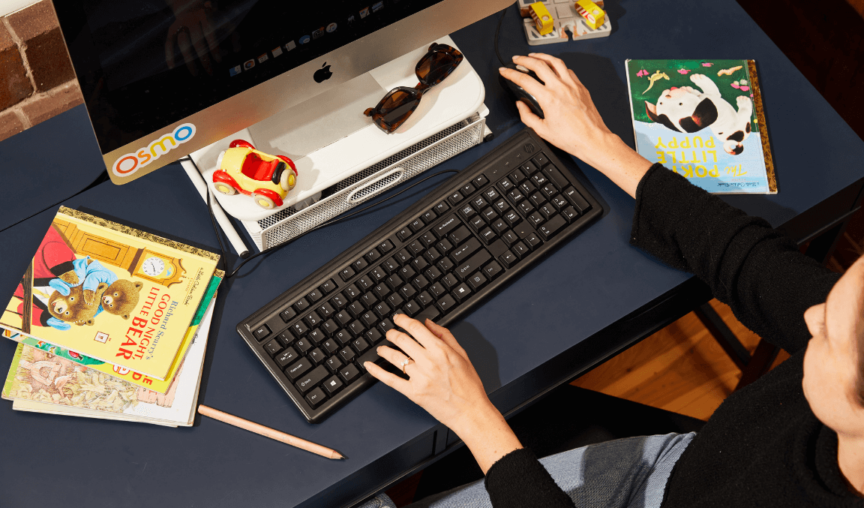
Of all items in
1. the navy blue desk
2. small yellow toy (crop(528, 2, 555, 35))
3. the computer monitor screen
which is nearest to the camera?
the computer monitor screen

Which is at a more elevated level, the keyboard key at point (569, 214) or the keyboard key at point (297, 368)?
the keyboard key at point (297, 368)

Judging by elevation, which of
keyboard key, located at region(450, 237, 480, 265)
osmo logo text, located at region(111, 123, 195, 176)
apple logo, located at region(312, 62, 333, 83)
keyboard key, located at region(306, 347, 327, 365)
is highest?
osmo logo text, located at region(111, 123, 195, 176)

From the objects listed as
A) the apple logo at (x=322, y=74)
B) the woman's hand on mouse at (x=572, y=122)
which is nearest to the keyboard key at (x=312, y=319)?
the apple logo at (x=322, y=74)

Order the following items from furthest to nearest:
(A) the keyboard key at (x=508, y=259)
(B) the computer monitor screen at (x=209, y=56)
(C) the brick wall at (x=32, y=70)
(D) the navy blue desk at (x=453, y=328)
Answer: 1. (C) the brick wall at (x=32, y=70)
2. (A) the keyboard key at (x=508, y=259)
3. (D) the navy blue desk at (x=453, y=328)
4. (B) the computer monitor screen at (x=209, y=56)

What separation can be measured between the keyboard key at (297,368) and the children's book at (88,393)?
0.12 meters

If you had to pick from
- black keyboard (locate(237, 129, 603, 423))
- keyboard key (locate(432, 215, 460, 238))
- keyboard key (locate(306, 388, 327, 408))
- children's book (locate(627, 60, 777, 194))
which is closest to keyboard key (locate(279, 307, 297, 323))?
black keyboard (locate(237, 129, 603, 423))

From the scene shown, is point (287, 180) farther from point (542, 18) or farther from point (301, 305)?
point (542, 18)

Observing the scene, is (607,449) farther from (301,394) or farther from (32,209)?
(32,209)

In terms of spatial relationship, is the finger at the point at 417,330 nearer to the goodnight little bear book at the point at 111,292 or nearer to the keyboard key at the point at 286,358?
the keyboard key at the point at 286,358

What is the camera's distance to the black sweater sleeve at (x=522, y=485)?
79 centimetres

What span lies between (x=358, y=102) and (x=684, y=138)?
50 cm

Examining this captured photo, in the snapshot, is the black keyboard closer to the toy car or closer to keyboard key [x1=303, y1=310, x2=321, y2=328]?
keyboard key [x1=303, y1=310, x2=321, y2=328]

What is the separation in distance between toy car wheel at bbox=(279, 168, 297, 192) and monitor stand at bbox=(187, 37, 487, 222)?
20 millimetres

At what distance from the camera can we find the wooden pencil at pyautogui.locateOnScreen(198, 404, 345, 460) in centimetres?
81
